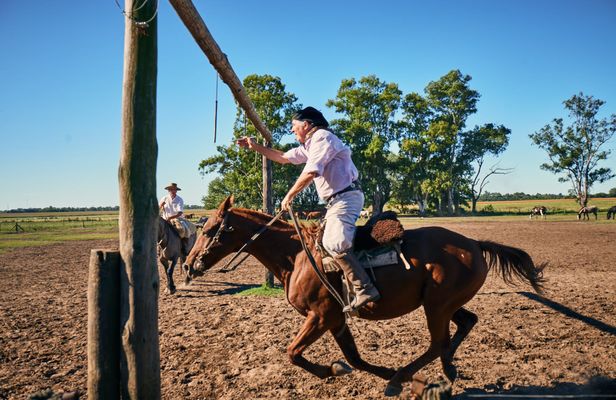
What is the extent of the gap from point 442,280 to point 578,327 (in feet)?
12.6

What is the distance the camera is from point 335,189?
4605mm

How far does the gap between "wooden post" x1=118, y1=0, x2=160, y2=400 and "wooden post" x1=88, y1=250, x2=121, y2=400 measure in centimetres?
10

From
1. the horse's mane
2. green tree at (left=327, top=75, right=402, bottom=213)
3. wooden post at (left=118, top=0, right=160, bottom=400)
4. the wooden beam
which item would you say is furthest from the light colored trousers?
green tree at (left=327, top=75, right=402, bottom=213)

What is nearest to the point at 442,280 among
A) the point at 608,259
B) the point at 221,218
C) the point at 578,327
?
the point at 221,218

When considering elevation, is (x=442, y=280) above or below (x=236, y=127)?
below

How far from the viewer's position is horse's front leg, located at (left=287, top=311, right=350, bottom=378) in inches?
175

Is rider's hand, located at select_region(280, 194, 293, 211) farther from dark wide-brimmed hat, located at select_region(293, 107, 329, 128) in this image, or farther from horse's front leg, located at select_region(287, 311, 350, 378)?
horse's front leg, located at select_region(287, 311, 350, 378)

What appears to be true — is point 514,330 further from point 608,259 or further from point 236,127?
point 236,127

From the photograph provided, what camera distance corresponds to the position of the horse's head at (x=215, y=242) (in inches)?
199

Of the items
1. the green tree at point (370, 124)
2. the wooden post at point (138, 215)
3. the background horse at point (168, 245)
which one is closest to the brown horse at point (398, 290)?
the wooden post at point (138, 215)

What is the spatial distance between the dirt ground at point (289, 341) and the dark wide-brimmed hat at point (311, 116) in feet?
10.5

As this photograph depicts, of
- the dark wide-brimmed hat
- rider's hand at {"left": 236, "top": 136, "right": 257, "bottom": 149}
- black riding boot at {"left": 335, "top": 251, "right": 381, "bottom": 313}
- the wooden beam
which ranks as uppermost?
the wooden beam

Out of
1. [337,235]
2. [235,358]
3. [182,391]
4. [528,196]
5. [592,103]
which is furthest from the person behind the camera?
[528,196]

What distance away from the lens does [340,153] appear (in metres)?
4.46
